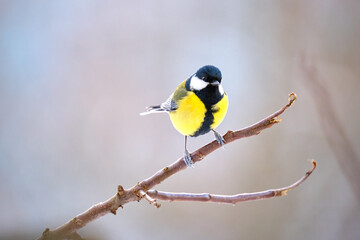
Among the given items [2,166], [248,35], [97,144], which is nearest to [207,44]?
[248,35]

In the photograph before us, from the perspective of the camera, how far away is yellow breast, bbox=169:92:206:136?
3.21ft

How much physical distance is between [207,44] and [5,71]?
3.36 ft

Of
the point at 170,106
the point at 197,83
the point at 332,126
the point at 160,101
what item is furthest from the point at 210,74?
the point at 160,101

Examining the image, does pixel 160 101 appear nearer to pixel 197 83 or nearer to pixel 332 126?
pixel 197 83

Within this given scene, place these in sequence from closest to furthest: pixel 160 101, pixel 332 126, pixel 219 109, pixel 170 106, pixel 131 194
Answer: pixel 131 194
pixel 332 126
pixel 219 109
pixel 170 106
pixel 160 101

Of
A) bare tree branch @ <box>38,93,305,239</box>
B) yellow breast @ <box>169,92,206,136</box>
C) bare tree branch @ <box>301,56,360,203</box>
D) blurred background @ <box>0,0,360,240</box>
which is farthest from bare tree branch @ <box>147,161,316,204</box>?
blurred background @ <box>0,0,360,240</box>

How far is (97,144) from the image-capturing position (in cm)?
176

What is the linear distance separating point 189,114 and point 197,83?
3.6 inches

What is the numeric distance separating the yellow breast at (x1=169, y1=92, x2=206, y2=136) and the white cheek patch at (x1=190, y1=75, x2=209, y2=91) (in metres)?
0.02

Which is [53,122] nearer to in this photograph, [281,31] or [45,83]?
[45,83]

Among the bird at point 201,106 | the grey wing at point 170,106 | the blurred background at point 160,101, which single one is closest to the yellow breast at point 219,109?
the bird at point 201,106

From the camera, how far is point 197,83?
0.99m

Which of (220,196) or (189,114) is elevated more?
(189,114)

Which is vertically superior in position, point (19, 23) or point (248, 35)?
point (19, 23)
